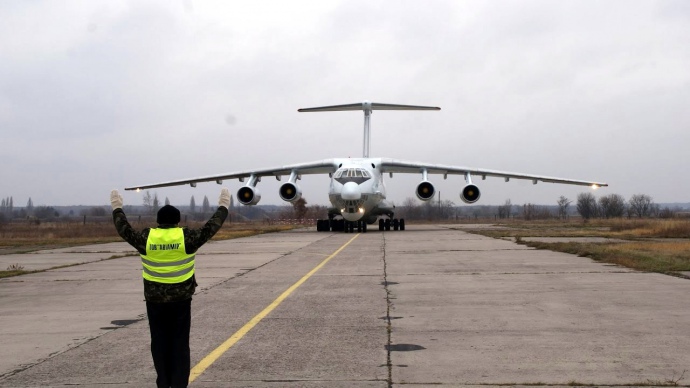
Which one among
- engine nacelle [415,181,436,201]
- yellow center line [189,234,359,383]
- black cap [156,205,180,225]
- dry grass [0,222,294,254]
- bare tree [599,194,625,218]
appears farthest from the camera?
bare tree [599,194,625,218]

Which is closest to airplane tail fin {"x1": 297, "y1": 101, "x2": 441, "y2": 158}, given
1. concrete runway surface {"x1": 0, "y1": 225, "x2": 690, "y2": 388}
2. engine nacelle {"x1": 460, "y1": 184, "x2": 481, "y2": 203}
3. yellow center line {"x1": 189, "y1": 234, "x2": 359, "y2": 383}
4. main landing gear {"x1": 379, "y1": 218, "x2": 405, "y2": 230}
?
main landing gear {"x1": 379, "y1": 218, "x2": 405, "y2": 230}

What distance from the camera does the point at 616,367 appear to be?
5.52 metres

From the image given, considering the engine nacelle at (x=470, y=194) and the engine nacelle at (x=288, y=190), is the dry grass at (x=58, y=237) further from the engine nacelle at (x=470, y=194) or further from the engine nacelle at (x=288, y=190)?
the engine nacelle at (x=470, y=194)

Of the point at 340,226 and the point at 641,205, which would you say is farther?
the point at 641,205

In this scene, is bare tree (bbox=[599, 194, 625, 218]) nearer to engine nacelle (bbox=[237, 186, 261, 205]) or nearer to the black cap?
engine nacelle (bbox=[237, 186, 261, 205])

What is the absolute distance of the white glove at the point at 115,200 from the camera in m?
5.66

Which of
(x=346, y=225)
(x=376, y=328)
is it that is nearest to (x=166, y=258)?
(x=376, y=328)

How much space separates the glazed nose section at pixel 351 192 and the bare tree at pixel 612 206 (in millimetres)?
51961

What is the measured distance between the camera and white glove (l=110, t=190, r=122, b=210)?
5.66 meters

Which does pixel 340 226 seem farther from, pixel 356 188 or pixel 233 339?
pixel 233 339

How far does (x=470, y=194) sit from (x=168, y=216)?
95.8ft

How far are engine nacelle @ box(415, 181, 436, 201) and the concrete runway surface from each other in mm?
19240

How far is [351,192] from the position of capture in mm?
30547

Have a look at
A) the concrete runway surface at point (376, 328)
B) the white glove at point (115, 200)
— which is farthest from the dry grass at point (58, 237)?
the white glove at point (115, 200)
